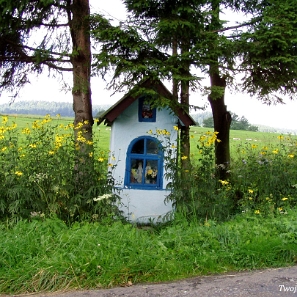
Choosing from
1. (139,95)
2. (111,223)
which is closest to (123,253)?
(111,223)

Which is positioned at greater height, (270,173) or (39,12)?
(39,12)

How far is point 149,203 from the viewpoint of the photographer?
7.54 m

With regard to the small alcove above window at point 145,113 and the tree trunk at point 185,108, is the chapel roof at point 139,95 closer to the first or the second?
the tree trunk at point 185,108

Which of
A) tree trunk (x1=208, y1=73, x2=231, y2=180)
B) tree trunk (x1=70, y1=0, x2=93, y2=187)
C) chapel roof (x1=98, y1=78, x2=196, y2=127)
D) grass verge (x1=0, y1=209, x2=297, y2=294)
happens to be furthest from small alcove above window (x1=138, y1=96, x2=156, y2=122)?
tree trunk (x1=208, y1=73, x2=231, y2=180)

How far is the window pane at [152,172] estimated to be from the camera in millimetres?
7652

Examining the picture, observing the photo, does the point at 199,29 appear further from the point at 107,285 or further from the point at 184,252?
the point at 107,285

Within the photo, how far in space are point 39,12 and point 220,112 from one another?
18.9 ft

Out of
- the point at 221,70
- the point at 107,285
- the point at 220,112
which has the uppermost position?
the point at 221,70

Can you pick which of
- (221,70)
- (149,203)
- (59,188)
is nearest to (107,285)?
(59,188)

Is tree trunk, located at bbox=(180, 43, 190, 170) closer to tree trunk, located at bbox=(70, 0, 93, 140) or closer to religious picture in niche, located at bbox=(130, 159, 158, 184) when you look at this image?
religious picture in niche, located at bbox=(130, 159, 158, 184)

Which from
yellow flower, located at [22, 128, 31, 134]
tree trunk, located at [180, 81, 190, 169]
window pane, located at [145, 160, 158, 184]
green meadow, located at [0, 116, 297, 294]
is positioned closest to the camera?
green meadow, located at [0, 116, 297, 294]

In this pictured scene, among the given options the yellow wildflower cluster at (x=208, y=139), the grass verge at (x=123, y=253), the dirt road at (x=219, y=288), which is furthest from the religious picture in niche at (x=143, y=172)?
the dirt road at (x=219, y=288)

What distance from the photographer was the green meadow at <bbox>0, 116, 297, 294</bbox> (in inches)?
162

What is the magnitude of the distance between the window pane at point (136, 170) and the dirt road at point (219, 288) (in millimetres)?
3662
